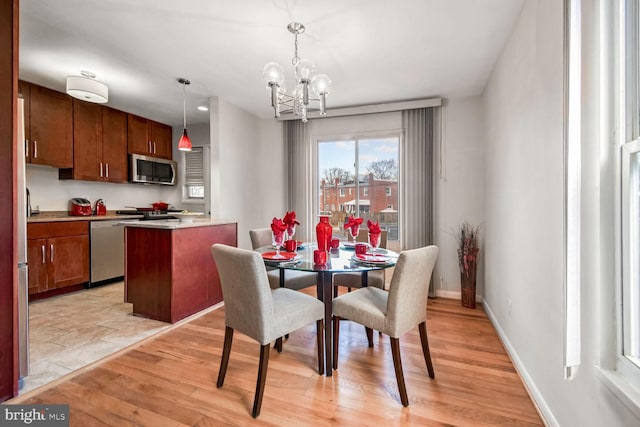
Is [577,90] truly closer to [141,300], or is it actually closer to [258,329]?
[258,329]

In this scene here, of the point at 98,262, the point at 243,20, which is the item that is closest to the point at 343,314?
the point at 243,20

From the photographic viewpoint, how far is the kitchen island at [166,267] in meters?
2.68

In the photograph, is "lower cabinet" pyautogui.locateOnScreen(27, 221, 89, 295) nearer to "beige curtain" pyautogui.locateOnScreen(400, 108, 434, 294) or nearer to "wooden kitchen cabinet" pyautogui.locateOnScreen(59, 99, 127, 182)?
"wooden kitchen cabinet" pyautogui.locateOnScreen(59, 99, 127, 182)

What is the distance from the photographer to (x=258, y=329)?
5.22 feet

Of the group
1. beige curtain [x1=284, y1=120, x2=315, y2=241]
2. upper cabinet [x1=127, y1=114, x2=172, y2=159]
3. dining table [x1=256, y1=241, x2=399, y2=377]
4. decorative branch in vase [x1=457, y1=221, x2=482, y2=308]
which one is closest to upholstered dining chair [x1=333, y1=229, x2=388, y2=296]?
dining table [x1=256, y1=241, x2=399, y2=377]

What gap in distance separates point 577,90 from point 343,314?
1.66 m

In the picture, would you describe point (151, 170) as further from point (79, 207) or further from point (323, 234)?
point (323, 234)

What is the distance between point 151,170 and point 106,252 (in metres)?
1.50

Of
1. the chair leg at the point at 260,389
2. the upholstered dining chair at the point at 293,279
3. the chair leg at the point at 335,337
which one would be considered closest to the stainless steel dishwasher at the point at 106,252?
the upholstered dining chair at the point at 293,279

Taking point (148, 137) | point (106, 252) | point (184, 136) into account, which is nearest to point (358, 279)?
point (184, 136)

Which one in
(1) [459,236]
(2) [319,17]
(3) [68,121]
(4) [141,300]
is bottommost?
(4) [141,300]

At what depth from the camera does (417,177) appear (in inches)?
145

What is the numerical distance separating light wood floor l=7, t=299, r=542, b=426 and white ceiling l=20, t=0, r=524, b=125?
8.21ft

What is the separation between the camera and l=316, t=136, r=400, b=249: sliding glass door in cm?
399
